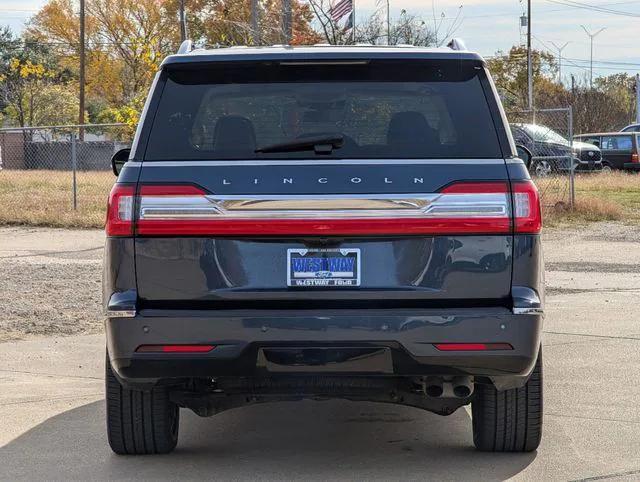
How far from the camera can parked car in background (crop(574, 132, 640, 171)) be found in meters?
37.2

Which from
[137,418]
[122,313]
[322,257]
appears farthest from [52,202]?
[322,257]

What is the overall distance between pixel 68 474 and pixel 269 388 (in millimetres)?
1033

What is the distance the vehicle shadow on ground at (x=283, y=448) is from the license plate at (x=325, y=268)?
1.00m

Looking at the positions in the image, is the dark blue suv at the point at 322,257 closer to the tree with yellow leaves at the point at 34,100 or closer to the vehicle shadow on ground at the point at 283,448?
the vehicle shadow on ground at the point at 283,448

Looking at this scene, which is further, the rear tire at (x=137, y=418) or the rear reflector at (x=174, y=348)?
the rear tire at (x=137, y=418)

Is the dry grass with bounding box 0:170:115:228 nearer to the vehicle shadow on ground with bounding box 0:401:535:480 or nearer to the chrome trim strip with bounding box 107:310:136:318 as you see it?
the vehicle shadow on ground with bounding box 0:401:535:480

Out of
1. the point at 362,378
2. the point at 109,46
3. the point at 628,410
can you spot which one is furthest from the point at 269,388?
the point at 109,46

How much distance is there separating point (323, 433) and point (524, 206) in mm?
A: 1979

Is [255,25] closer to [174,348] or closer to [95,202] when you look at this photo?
[95,202]

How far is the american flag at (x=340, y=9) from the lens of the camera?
22312 millimetres

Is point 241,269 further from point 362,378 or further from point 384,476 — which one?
point 384,476

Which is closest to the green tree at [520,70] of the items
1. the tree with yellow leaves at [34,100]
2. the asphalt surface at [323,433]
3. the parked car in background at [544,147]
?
the tree with yellow leaves at [34,100]

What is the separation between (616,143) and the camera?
37.8m

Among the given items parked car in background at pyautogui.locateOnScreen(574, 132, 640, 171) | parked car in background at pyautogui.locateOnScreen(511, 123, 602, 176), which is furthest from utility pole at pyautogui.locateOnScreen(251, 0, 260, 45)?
parked car in background at pyautogui.locateOnScreen(574, 132, 640, 171)
